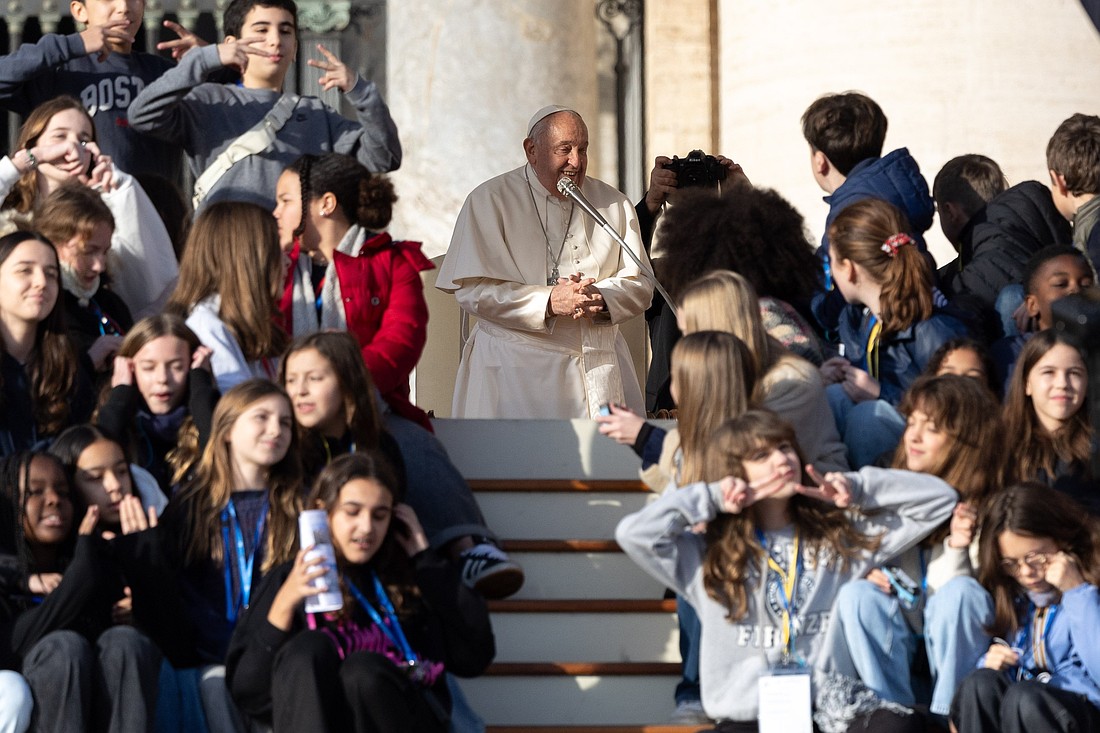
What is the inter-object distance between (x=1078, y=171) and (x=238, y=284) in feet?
10.3

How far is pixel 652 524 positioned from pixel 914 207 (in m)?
2.36

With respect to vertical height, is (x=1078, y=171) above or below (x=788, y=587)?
above

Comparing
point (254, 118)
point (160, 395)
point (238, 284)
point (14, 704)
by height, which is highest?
Result: point (254, 118)

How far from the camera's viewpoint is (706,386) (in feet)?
23.0

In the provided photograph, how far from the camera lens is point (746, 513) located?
677 cm

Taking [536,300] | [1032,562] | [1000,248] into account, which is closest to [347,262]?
[536,300]

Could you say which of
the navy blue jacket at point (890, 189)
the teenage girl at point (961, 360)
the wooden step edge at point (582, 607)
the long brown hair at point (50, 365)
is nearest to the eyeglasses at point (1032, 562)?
the teenage girl at point (961, 360)

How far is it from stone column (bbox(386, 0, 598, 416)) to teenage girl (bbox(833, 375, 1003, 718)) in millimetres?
5066

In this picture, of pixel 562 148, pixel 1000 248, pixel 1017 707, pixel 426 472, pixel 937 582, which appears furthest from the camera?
pixel 562 148

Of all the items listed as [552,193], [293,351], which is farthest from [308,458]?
[552,193]

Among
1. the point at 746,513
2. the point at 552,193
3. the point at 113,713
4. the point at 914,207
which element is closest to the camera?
the point at 113,713

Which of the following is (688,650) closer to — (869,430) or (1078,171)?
(869,430)

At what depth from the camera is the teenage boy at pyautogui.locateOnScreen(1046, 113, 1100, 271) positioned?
8.60 meters

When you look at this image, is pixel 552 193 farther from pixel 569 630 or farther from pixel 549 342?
pixel 569 630
